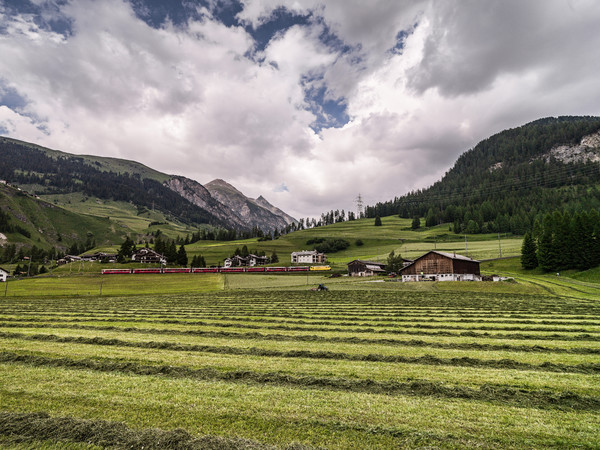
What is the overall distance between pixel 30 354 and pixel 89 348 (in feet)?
8.34

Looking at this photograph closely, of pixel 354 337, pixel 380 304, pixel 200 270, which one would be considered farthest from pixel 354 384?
pixel 200 270

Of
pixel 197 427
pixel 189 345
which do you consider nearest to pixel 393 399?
pixel 197 427

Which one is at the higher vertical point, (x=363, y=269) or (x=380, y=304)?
(x=380, y=304)

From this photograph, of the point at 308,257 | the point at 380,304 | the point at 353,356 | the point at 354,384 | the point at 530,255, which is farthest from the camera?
the point at 308,257

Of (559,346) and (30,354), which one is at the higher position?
(30,354)

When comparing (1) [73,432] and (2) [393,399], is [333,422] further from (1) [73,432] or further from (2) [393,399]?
(1) [73,432]

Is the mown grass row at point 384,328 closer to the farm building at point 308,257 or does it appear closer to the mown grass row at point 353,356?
the mown grass row at point 353,356

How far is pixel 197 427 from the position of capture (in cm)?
847

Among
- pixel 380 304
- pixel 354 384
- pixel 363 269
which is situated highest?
pixel 354 384

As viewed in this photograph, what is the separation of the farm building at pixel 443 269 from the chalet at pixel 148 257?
9653 cm

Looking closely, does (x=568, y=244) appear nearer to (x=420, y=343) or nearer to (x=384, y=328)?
(x=384, y=328)

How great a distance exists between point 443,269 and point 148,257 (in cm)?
11589

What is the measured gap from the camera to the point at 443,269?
285 ft

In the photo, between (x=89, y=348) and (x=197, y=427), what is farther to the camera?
(x=89, y=348)
